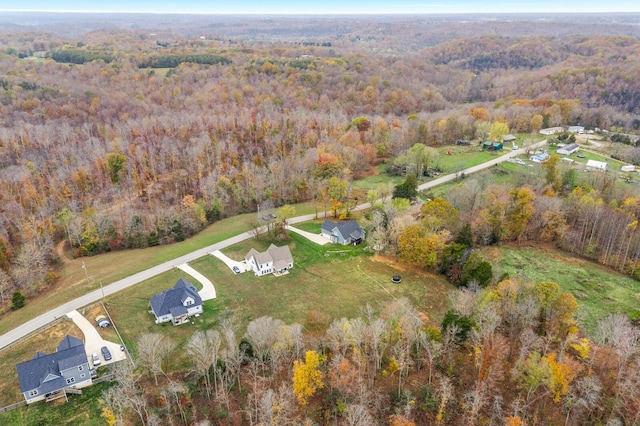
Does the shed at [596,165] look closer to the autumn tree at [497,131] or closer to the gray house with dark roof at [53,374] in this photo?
the autumn tree at [497,131]

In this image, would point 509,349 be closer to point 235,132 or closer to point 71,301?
point 71,301

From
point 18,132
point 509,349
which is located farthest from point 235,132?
point 509,349

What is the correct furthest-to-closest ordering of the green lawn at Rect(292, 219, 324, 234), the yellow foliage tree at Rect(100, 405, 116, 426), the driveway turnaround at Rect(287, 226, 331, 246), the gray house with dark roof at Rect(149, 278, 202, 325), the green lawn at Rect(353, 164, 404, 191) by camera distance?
the green lawn at Rect(353, 164, 404, 191)
the green lawn at Rect(292, 219, 324, 234)
the driveway turnaround at Rect(287, 226, 331, 246)
the gray house with dark roof at Rect(149, 278, 202, 325)
the yellow foliage tree at Rect(100, 405, 116, 426)

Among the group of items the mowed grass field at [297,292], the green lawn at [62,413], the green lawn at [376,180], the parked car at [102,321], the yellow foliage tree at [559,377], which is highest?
the yellow foliage tree at [559,377]

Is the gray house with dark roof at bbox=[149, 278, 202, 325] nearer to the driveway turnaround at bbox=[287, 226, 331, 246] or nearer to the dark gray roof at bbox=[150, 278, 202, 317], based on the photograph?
the dark gray roof at bbox=[150, 278, 202, 317]

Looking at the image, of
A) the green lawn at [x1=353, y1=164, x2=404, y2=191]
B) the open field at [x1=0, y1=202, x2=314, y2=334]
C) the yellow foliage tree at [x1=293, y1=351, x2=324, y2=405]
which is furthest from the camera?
the green lawn at [x1=353, y1=164, x2=404, y2=191]

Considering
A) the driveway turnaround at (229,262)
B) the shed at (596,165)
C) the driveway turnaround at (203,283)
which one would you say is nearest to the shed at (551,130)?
the shed at (596,165)

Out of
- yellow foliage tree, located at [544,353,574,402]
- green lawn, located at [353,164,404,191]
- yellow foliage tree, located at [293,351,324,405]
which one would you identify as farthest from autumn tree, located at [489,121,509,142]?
yellow foliage tree, located at [293,351,324,405]
